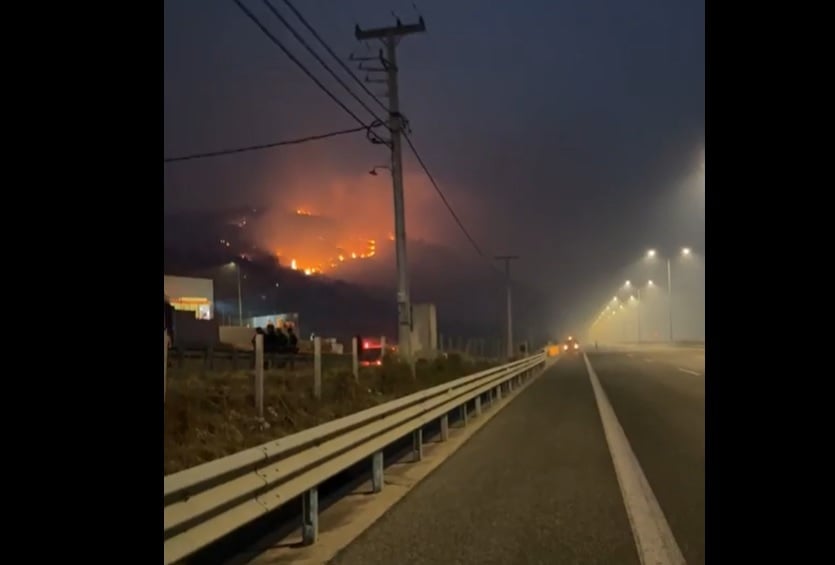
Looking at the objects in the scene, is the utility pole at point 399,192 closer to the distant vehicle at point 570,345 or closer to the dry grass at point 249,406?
the dry grass at point 249,406

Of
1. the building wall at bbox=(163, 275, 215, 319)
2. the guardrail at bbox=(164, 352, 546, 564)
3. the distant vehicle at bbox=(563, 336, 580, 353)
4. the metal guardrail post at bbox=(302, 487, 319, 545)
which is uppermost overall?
the building wall at bbox=(163, 275, 215, 319)

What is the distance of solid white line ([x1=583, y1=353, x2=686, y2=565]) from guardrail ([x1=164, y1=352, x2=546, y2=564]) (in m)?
2.68

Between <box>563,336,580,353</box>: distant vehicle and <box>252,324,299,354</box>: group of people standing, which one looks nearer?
<box>252,324,299,354</box>: group of people standing

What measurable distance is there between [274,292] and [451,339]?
9588cm

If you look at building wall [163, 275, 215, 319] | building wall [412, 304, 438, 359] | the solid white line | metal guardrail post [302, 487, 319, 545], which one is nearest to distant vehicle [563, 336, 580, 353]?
building wall [163, 275, 215, 319]

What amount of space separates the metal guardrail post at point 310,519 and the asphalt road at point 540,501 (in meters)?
0.41

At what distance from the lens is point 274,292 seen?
456ft

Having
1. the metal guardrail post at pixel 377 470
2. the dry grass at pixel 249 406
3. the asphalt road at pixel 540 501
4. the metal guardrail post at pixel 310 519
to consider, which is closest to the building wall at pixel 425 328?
the dry grass at pixel 249 406

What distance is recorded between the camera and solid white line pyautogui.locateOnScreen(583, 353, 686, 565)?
20.5 ft

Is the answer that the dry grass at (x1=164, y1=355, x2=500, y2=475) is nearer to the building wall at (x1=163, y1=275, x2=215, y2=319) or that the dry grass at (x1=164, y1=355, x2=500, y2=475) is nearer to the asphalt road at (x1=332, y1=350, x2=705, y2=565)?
the asphalt road at (x1=332, y1=350, x2=705, y2=565)

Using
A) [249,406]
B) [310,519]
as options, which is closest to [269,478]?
[310,519]

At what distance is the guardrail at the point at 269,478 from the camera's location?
16.6 feet
